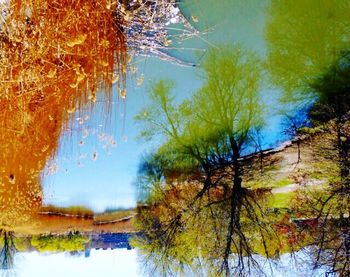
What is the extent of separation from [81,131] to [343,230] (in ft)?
6.76

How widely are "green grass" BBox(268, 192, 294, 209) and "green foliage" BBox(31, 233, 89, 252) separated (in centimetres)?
180

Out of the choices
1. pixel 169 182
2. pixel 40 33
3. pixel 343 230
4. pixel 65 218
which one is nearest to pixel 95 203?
pixel 65 218

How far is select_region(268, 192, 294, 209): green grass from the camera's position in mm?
3324

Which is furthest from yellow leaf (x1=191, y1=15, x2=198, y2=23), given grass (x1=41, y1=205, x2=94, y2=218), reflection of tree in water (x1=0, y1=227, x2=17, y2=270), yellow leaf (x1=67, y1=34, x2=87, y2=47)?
reflection of tree in water (x1=0, y1=227, x2=17, y2=270)

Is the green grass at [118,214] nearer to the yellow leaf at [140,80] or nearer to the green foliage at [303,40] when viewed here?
the yellow leaf at [140,80]

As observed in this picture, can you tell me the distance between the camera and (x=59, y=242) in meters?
4.15

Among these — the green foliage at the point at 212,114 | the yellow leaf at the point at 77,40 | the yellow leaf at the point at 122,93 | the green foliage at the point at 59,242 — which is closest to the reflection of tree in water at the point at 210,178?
the green foliage at the point at 212,114

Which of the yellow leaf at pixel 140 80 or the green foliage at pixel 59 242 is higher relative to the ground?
the yellow leaf at pixel 140 80

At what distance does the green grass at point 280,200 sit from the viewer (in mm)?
3324

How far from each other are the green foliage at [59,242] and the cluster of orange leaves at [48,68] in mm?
804

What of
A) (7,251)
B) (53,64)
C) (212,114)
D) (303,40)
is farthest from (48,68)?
(7,251)

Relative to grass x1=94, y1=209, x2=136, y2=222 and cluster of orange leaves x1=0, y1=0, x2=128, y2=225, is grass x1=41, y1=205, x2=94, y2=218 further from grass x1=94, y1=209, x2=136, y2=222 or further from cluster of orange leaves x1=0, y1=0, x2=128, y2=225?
cluster of orange leaves x1=0, y1=0, x2=128, y2=225

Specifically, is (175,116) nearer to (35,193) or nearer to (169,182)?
(169,182)

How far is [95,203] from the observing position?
4.04 m
